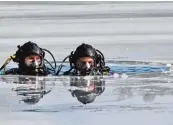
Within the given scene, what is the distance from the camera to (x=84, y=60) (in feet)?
20.7

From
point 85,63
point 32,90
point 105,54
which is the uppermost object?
point 105,54

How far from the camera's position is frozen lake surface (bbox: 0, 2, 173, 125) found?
215 inches

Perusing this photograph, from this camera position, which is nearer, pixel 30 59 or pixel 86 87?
pixel 30 59

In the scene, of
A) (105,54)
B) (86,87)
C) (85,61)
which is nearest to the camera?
(85,61)

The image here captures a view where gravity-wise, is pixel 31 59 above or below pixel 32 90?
above

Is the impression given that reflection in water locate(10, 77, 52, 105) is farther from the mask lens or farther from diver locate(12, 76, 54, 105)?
the mask lens

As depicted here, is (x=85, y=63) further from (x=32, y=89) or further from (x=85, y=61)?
(x=32, y=89)

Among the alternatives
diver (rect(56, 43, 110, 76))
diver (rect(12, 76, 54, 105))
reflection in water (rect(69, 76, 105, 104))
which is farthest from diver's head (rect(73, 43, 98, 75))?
diver (rect(12, 76, 54, 105))


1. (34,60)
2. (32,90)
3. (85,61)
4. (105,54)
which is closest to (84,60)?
(85,61)

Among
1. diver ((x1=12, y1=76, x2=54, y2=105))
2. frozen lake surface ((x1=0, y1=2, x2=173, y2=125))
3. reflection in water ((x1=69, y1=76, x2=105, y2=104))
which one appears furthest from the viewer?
reflection in water ((x1=69, y1=76, x2=105, y2=104))

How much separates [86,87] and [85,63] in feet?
1.48

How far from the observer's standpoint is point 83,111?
5613 millimetres

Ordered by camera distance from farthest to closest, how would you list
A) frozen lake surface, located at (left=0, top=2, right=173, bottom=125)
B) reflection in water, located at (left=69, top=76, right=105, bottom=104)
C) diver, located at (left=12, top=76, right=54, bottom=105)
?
reflection in water, located at (left=69, top=76, right=105, bottom=104), diver, located at (left=12, top=76, right=54, bottom=105), frozen lake surface, located at (left=0, top=2, right=173, bottom=125)

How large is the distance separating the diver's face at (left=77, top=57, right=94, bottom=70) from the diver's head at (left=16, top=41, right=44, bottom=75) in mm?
355
